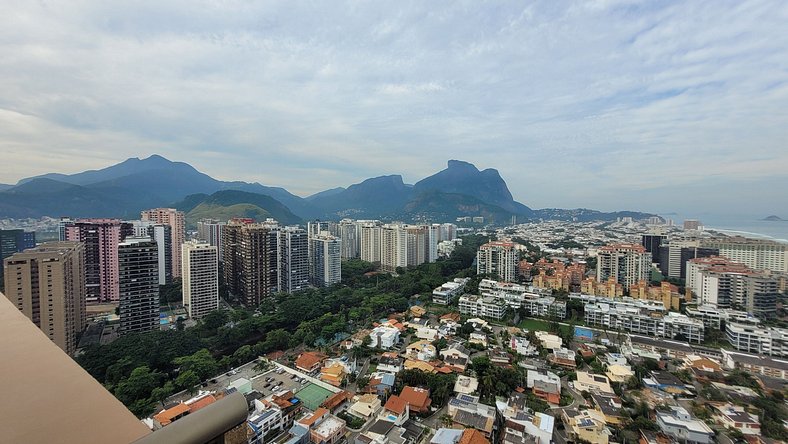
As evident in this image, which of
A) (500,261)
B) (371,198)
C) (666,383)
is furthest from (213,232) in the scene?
(371,198)

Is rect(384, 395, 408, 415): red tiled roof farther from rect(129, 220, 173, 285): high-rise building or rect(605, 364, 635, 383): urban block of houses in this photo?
rect(129, 220, 173, 285): high-rise building

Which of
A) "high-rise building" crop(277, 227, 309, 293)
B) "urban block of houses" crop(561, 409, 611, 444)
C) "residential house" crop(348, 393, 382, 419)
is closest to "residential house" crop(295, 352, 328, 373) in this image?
"residential house" crop(348, 393, 382, 419)

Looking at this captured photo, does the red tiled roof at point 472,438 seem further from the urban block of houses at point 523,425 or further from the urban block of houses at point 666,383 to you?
the urban block of houses at point 666,383

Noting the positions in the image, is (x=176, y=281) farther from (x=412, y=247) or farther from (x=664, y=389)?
(x=664, y=389)

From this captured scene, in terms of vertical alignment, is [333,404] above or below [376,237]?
below

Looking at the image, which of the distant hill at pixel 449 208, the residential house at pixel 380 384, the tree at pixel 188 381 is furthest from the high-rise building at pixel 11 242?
the distant hill at pixel 449 208

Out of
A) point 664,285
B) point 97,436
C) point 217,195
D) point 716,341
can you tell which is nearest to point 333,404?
point 97,436
